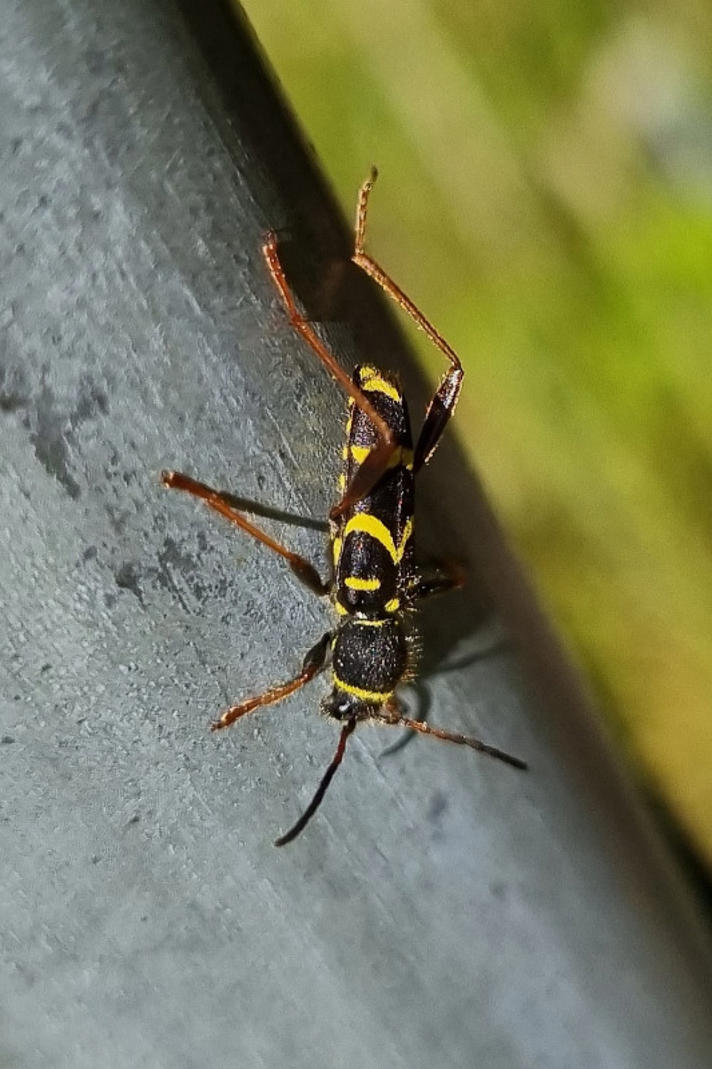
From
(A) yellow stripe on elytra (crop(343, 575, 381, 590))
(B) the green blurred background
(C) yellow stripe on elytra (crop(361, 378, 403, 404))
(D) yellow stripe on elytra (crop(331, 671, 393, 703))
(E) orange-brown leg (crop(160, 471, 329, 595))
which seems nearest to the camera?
(E) orange-brown leg (crop(160, 471, 329, 595))

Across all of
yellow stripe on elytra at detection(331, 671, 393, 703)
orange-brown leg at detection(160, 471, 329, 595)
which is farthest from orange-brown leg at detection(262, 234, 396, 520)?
yellow stripe on elytra at detection(331, 671, 393, 703)

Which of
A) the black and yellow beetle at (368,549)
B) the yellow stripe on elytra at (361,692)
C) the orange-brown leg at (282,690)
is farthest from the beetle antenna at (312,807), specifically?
the yellow stripe on elytra at (361,692)

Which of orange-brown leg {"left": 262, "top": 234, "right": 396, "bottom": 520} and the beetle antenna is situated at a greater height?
orange-brown leg {"left": 262, "top": 234, "right": 396, "bottom": 520}

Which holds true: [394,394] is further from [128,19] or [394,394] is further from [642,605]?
[642,605]

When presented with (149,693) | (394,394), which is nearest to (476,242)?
(394,394)

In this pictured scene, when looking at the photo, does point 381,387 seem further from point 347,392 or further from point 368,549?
point 368,549

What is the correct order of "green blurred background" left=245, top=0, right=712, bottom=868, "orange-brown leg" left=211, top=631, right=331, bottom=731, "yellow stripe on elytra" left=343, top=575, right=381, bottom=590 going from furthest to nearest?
"green blurred background" left=245, top=0, right=712, bottom=868, "yellow stripe on elytra" left=343, top=575, right=381, bottom=590, "orange-brown leg" left=211, top=631, right=331, bottom=731

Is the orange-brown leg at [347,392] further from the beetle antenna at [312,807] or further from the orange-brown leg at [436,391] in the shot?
the beetle antenna at [312,807]

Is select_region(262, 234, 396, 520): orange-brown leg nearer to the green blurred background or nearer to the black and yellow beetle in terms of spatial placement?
the black and yellow beetle
